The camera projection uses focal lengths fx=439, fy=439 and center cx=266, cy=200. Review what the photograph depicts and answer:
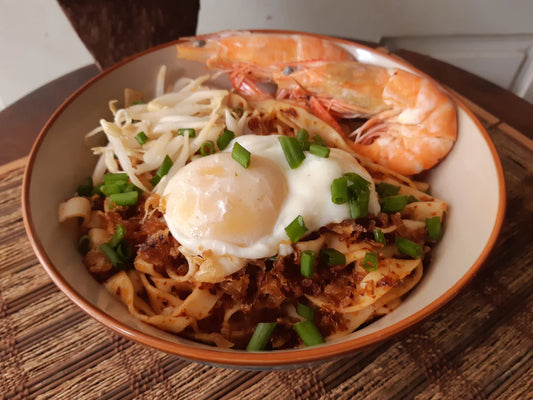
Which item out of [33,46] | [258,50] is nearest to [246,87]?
[258,50]

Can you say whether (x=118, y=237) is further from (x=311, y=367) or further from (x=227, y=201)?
(x=311, y=367)

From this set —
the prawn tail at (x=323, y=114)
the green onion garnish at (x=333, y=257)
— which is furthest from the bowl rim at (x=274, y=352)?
the prawn tail at (x=323, y=114)

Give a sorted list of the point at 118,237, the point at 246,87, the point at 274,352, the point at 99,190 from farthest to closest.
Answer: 1. the point at 246,87
2. the point at 99,190
3. the point at 118,237
4. the point at 274,352

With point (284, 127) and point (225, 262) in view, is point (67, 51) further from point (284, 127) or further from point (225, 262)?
point (225, 262)

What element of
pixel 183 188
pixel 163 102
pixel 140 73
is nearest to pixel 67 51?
pixel 140 73

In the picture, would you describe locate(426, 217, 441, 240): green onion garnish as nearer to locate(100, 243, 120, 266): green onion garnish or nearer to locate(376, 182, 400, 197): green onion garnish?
locate(376, 182, 400, 197): green onion garnish

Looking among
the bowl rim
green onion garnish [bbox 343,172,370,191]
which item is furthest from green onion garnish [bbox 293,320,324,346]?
green onion garnish [bbox 343,172,370,191]

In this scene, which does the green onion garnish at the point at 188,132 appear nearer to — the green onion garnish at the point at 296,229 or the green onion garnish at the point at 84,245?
the green onion garnish at the point at 84,245

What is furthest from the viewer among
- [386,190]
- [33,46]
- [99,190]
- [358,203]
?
[33,46]
